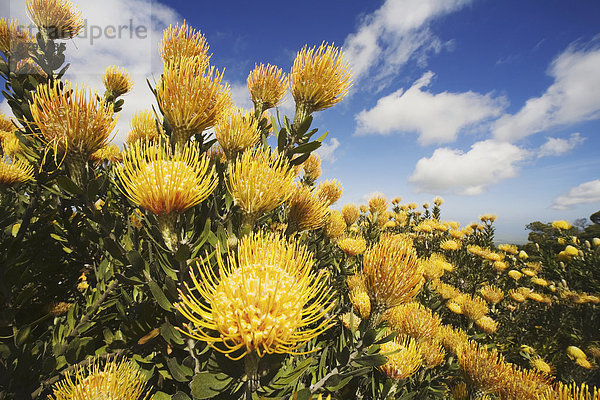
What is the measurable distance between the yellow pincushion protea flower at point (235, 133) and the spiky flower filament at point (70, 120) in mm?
667

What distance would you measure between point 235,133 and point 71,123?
874mm

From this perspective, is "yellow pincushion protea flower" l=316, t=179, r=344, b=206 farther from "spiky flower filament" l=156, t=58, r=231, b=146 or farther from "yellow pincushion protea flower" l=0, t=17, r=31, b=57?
"yellow pincushion protea flower" l=0, t=17, r=31, b=57

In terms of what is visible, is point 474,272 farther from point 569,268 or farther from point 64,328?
point 64,328

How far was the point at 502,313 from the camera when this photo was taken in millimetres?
4715

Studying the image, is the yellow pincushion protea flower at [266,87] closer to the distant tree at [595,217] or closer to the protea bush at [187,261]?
the protea bush at [187,261]

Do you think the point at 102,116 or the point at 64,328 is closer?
the point at 102,116

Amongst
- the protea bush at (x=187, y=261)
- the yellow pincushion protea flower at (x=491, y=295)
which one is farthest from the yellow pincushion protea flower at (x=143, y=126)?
the yellow pincushion protea flower at (x=491, y=295)

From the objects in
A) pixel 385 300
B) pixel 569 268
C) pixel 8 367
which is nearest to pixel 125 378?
pixel 8 367

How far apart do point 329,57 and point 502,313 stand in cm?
580

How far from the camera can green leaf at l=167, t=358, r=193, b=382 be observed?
1.02 m

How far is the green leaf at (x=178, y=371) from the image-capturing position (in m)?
1.02

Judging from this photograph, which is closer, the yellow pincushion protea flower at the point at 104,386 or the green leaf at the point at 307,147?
the yellow pincushion protea flower at the point at 104,386

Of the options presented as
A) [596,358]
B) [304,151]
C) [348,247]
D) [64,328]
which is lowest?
[596,358]

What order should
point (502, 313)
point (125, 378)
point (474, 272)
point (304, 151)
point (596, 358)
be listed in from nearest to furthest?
1. point (125, 378)
2. point (304, 151)
3. point (596, 358)
4. point (502, 313)
5. point (474, 272)
